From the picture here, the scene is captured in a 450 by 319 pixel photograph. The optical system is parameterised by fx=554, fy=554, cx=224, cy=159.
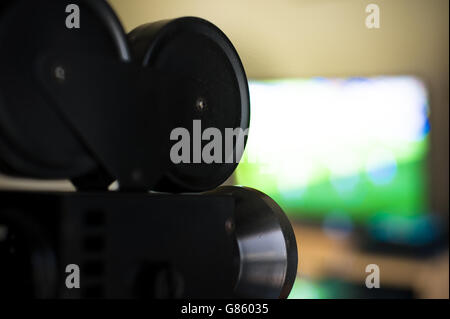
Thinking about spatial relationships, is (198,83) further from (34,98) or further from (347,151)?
(347,151)

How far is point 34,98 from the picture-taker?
455 mm

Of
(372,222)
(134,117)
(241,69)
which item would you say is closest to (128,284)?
(134,117)

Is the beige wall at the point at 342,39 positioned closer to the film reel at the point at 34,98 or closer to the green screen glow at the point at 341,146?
the green screen glow at the point at 341,146

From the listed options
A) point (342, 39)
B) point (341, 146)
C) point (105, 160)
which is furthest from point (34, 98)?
point (342, 39)

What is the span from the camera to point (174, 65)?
57 cm

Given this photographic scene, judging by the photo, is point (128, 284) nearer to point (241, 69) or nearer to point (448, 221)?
point (241, 69)

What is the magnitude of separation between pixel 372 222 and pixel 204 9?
116 centimetres

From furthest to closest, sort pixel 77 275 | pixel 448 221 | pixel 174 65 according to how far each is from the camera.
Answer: pixel 448 221
pixel 174 65
pixel 77 275

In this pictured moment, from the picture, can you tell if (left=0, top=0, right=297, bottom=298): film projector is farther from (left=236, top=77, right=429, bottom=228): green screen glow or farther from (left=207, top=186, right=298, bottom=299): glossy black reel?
(left=236, top=77, right=429, bottom=228): green screen glow

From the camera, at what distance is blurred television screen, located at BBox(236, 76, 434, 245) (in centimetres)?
233

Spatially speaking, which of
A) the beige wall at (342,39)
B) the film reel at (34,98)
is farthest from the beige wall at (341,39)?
the film reel at (34,98)

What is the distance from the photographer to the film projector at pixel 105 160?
0.44m

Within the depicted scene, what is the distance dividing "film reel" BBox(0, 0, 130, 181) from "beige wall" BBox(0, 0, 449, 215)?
189 cm
